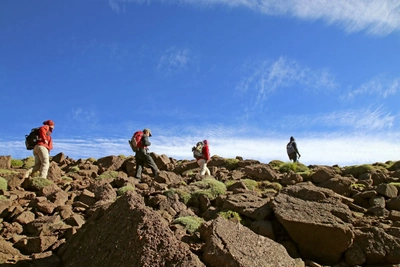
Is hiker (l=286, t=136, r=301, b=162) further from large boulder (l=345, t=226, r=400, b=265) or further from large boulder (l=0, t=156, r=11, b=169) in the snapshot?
large boulder (l=345, t=226, r=400, b=265)

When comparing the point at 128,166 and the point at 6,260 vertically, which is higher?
the point at 128,166

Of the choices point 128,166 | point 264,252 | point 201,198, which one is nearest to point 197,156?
point 128,166

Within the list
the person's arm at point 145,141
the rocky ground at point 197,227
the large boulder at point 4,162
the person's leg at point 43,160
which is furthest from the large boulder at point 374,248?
the large boulder at point 4,162

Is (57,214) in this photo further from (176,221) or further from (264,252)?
(264,252)

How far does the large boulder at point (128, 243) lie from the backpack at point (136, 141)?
9276 mm

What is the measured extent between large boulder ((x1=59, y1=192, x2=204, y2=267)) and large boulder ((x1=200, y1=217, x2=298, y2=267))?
1.20 ft

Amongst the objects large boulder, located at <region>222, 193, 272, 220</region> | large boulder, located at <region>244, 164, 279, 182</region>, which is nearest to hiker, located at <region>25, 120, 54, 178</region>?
large boulder, located at <region>222, 193, 272, 220</region>

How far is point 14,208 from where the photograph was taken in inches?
337

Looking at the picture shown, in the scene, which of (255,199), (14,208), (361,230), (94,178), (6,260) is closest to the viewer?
(6,260)

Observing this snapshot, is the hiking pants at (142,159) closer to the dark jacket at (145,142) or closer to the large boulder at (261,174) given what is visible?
the dark jacket at (145,142)

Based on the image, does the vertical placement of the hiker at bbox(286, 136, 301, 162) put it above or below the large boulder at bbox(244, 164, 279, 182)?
above

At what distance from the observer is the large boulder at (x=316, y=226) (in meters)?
7.12

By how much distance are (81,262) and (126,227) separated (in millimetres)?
871

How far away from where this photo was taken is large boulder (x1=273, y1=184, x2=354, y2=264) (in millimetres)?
7117
